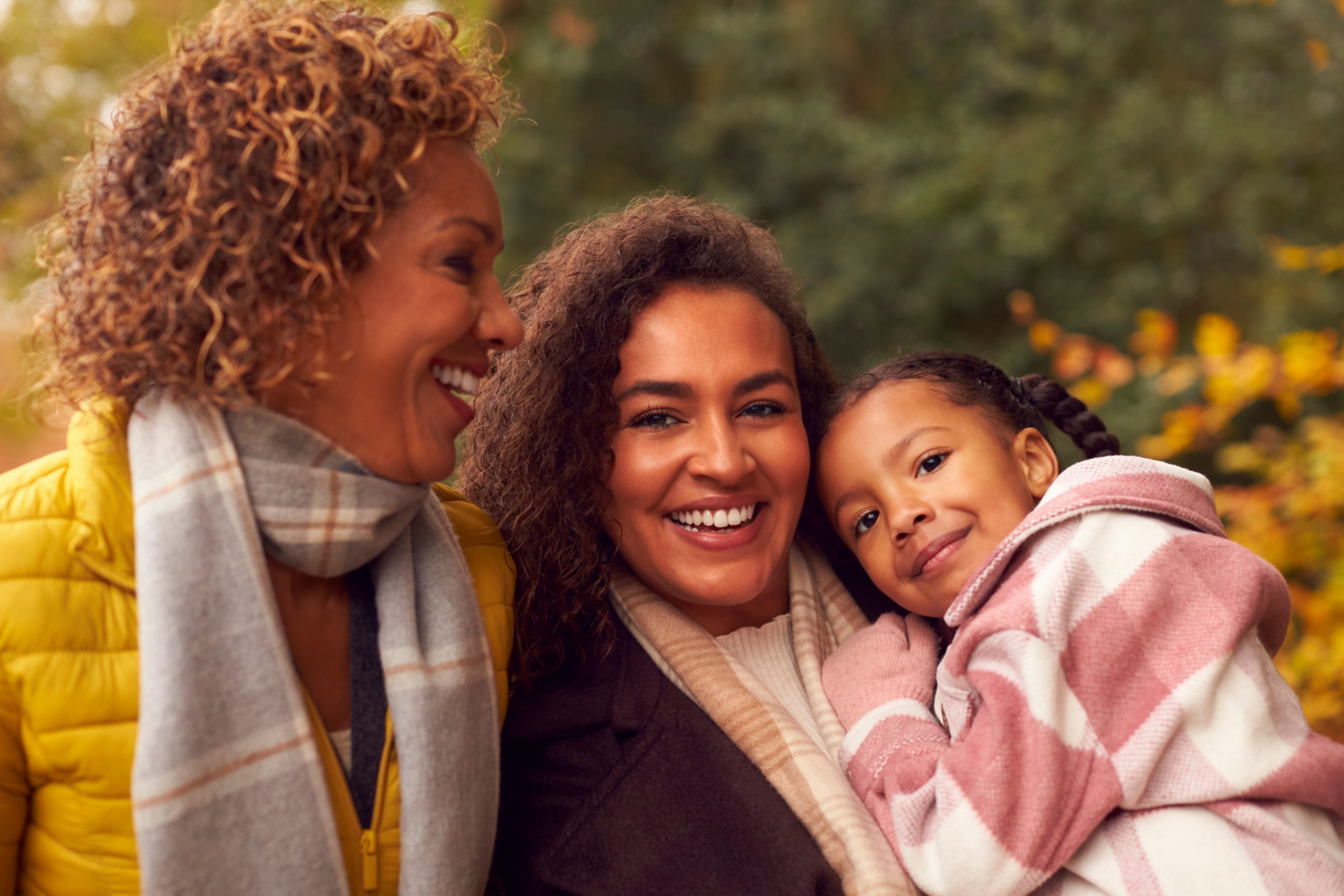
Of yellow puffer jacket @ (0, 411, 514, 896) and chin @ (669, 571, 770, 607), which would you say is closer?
yellow puffer jacket @ (0, 411, 514, 896)

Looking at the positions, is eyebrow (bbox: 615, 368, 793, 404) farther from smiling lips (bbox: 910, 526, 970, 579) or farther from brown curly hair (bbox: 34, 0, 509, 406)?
brown curly hair (bbox: 34, 0, 509, 406)

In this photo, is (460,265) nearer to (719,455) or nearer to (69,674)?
(719,455)

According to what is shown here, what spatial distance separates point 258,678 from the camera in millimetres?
1657

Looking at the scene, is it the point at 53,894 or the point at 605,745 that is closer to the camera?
the point at 53,894

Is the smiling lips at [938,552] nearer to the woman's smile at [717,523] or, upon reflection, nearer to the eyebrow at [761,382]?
the woman's smile at [717,523]

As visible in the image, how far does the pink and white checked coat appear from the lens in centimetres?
184

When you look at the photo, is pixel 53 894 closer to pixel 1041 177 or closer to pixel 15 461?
pixel 1041 177

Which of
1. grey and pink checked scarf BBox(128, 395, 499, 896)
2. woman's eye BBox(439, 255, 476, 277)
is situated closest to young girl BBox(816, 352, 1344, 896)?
Result: grey and pink checked scarf BBox(128, 395, 499, 896)

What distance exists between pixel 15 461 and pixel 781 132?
6.65 m

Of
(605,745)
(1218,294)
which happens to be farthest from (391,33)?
(1218,294)

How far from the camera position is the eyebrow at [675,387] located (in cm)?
234

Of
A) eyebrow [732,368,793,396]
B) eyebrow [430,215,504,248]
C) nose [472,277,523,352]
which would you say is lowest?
eyebrow [732,368,793,396]

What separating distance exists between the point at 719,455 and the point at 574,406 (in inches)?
13.7

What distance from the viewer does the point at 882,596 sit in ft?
9.15
